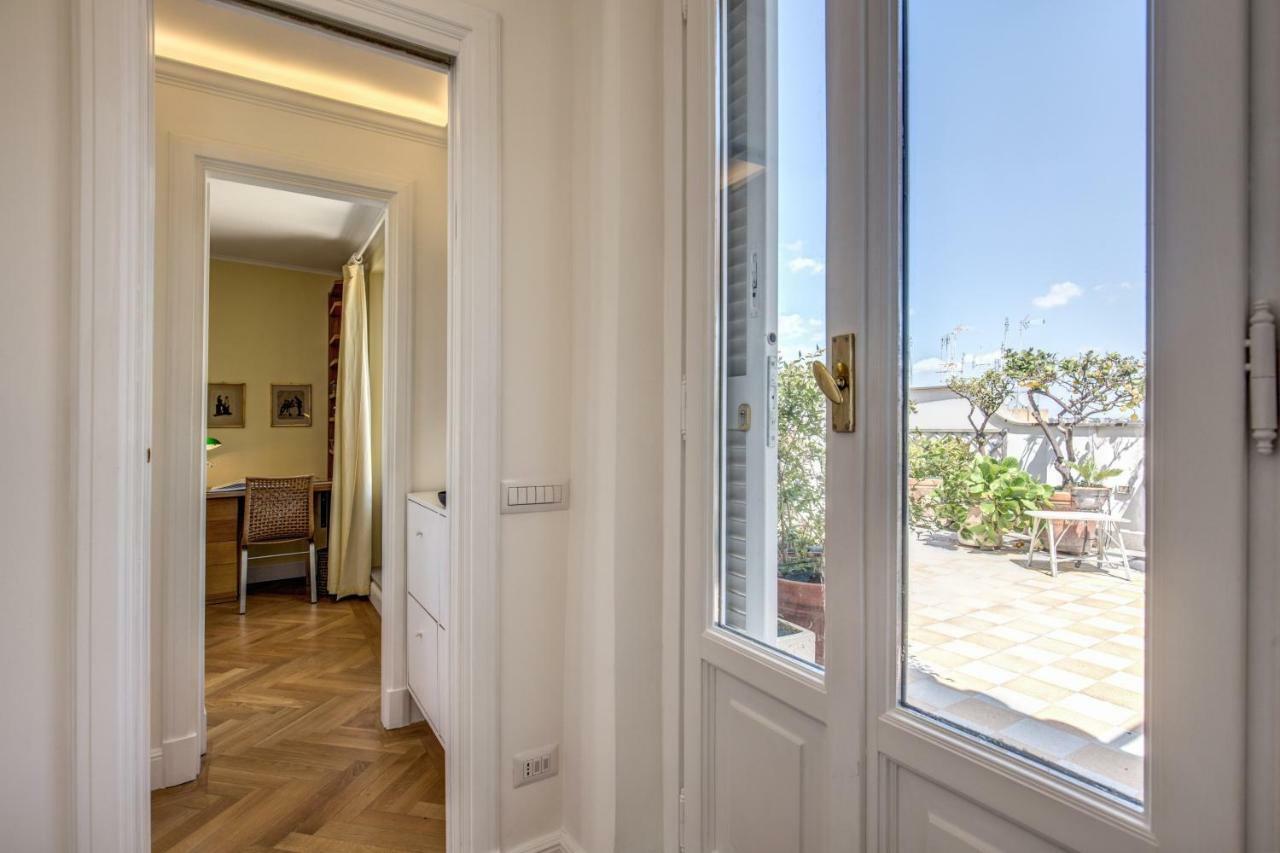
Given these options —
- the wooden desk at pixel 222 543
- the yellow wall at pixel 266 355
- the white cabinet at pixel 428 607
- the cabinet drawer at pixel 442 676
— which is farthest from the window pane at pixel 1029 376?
the yellow wall at pixel 266 355

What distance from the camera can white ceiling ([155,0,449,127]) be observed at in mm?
2238

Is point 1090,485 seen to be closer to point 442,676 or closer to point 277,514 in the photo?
point 442,676

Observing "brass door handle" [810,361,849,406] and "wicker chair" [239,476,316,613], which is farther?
"wicker chair" [239,476,316,613]

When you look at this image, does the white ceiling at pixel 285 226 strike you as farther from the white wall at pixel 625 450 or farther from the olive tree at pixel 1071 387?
the olive tree at pixel 1071 387

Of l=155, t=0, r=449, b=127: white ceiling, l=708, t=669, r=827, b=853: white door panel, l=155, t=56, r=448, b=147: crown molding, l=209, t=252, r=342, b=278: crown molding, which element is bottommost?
l=708, t=669, r=827, b=853: white door panel

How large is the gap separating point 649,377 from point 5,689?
55.6 inches

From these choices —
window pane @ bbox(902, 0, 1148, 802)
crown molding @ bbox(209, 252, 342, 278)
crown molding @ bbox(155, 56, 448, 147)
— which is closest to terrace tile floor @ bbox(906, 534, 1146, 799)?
window pane @ bbox(902, 0, 1148, 802)

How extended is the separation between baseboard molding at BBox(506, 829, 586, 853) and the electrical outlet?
161 mm

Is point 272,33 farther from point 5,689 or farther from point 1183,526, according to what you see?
point 1183,526

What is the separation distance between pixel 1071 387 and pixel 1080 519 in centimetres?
16

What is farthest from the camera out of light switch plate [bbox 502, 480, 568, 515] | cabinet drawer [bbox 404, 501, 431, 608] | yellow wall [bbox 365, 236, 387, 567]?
yellow wall [bbox 365, 236, 387, 567]

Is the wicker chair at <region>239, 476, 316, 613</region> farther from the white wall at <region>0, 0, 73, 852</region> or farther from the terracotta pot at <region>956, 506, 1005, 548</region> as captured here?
the terracotta pot at <region>956, 506, 1005, 548</region>

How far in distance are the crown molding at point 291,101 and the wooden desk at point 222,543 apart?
2.90 m

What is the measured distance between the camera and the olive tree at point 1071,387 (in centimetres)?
69
